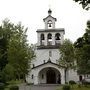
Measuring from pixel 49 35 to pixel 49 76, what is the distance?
25.4ft

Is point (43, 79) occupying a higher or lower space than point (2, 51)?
lower

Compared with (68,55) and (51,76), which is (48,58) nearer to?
(51,76)

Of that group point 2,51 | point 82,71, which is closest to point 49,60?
point 2,51

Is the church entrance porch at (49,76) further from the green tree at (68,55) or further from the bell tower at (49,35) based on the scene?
the green tree at (68,55)

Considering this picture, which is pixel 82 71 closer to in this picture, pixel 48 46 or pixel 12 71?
pixel 12 71

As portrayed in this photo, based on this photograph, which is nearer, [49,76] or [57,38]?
[49,76]

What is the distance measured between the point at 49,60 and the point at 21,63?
2350cm

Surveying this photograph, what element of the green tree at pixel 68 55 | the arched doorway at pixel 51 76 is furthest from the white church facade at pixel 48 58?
the green tree at pixel 68 55

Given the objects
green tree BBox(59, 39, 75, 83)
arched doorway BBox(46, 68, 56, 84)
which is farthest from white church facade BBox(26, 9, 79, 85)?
green tree BBox(59, 39, 75, 83)

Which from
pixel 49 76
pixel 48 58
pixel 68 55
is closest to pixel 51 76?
pixel 49 76

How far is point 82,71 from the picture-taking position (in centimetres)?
4934

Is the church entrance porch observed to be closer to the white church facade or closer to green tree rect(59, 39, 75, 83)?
the white church facade

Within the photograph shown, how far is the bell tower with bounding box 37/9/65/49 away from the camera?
65500 millimetres

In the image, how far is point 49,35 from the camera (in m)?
66.3
